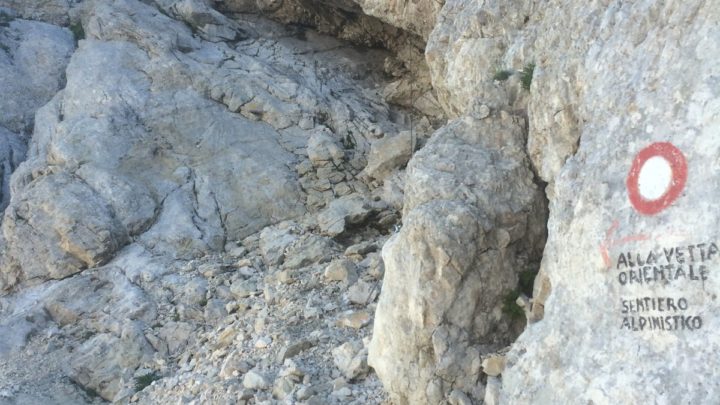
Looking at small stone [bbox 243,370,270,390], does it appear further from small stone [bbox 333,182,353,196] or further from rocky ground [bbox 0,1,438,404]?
small stone [bbox 333,182,353,196]

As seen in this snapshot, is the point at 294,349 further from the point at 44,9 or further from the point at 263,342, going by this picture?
the point at 44,9

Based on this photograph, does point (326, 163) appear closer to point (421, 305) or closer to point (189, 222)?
point (189, 222)

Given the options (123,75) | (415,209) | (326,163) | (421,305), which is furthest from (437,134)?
(123,75)

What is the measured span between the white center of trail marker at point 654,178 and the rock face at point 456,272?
3.08 m

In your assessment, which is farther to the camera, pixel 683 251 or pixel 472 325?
pixel 472 325

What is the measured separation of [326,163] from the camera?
62.6 feet

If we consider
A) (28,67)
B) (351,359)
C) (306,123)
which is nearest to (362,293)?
(351,359)

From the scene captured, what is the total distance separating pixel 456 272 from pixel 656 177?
132 inches

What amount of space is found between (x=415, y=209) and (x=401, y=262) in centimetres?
75

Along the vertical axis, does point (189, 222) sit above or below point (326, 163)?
below

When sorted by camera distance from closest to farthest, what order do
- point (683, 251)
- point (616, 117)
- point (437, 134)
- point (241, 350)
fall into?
point (683, 251)
point (616, 117)
point (437, 134)
point (241, 350)

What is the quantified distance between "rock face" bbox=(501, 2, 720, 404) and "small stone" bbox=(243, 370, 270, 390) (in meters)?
4.29

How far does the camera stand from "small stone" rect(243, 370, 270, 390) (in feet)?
35.6

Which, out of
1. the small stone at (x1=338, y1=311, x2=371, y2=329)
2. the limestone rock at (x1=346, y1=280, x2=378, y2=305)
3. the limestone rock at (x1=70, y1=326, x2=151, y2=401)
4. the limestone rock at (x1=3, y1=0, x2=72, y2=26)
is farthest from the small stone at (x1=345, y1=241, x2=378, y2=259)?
the limestone rock at (x1=3, y1=0, x2=72, y2=26)
